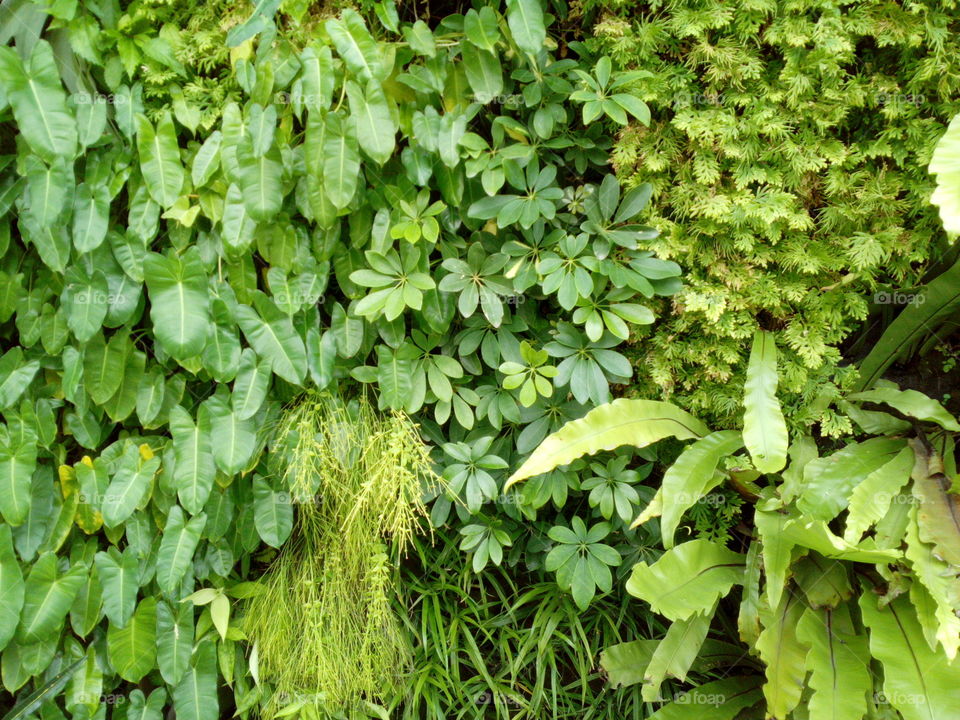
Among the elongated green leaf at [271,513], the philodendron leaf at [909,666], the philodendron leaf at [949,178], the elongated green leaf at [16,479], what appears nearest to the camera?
the philodendron leaf at [949,178]

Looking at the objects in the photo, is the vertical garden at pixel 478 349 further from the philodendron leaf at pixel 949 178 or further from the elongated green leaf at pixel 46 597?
the philodendron leaf at pixel 949 178

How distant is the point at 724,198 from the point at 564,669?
60.8 inches

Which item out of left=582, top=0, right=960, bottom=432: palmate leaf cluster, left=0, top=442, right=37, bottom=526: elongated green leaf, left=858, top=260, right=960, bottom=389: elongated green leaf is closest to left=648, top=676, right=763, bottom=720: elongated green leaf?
left=582, top=0, right=960, bottom=432: palmate leaf cluster

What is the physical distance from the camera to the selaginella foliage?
5.71ft

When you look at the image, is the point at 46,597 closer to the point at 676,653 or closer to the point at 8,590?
the point at 8,590

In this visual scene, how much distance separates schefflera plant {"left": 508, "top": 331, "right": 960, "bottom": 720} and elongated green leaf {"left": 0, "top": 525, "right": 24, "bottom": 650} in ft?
4.73

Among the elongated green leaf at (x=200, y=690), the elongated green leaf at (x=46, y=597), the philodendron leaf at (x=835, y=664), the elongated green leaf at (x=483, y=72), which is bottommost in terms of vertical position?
the elongated green leaf at (x=200, y=690)

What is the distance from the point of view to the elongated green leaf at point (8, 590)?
6.01ft

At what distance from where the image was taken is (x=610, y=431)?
5.86 feet

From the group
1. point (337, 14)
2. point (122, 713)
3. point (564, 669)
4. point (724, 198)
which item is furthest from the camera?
point (564, 669)

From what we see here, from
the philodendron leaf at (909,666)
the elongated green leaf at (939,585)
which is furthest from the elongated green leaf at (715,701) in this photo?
the elongated green leaf at (939,585)

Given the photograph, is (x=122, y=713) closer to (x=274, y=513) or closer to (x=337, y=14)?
(x=274, y=513)

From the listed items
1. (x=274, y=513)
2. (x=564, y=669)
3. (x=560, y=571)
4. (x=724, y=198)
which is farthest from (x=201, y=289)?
(x=564, y=669)

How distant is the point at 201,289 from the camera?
69.6 inches
